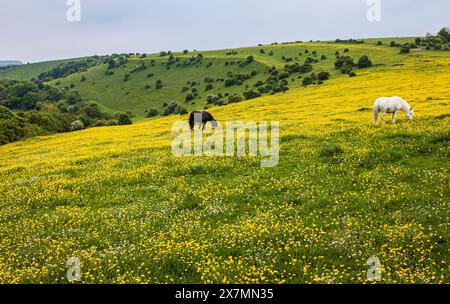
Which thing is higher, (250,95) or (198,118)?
(250,95)

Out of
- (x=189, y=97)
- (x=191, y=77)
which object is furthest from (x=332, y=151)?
(x=191, y=77)

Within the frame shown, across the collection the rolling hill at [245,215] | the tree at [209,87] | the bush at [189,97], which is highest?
the tree at [209,87]

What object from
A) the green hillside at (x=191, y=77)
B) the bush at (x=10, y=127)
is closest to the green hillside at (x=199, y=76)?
the green hillside at (x=191, y=77)

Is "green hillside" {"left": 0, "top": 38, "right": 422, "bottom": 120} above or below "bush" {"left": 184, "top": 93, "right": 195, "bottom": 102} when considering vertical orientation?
above

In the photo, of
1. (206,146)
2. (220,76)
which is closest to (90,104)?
(220,76)

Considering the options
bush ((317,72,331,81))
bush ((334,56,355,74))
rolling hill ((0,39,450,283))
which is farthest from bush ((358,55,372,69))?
rolling hill ((0,39,450,283))

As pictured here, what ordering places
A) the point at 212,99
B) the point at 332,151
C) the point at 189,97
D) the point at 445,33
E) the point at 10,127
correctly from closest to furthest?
the point at 332,151 → the point at 10,127 → the point at 212,99 → the point at 189,97 → the point at 445,33

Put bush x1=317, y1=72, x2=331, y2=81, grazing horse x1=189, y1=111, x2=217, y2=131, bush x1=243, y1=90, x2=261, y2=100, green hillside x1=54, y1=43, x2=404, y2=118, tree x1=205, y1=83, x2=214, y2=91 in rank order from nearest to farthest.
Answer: grazing horse x1=189, y1=111, x2=217, y2=131
bush x1=243, y1=90, x2=261, y2=100
bush x1=317, y1=72, x2=331, y2=81
green hillside x1=54, y1=43, x2=404, y2=118
tree x1=205, y1=83, x2=214, y2=91

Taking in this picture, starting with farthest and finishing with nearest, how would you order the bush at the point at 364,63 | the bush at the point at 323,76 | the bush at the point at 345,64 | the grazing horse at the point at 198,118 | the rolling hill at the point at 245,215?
the bush at the point at 364,63 < the bush at the point at 345,64 < the bush at the point at 323,76 < the grazing horse at the point at 198,118 < the rolling hill at the point at 245,215

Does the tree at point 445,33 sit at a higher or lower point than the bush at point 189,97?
higher

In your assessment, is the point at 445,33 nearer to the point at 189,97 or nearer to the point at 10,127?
the point at 189,97

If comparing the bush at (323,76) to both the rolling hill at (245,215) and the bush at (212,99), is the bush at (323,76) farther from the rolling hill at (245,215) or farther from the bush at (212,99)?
the rolling hill at (245,215)

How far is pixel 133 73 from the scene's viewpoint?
18500 centimetres

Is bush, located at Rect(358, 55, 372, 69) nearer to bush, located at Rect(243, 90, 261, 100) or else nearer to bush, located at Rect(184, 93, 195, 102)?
bush, located at Rect(243, 90, 261, 100)
